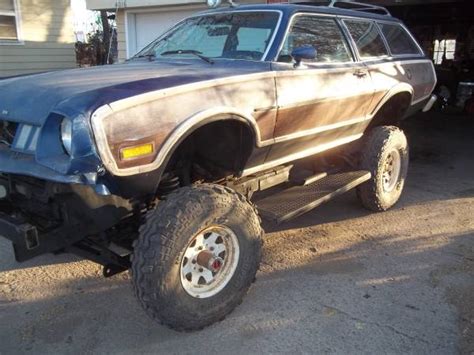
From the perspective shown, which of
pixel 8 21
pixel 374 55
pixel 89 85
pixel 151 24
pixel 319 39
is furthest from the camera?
pixel 8 21

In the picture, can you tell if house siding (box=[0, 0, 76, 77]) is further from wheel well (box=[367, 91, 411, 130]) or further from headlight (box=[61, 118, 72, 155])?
headlight (box=[61, 118, 72, 155])

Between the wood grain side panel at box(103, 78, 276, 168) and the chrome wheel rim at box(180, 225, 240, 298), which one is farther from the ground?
the wood grain side panel at box(103, 78, 276, 168)

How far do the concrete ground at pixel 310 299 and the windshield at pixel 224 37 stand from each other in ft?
5.77

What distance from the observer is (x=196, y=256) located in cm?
335

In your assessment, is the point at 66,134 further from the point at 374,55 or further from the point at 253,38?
the point at 374,55

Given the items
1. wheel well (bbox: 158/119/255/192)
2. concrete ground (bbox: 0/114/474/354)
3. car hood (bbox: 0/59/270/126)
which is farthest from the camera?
wheel well (bbox: 158/119/255/192)

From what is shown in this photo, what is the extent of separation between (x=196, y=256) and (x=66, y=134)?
1126mm

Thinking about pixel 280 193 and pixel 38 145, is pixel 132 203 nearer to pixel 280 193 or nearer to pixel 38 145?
pixel 38 145

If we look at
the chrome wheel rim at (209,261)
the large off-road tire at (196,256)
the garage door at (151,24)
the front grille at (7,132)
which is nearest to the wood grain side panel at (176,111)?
the large off-road tire at (196,256)

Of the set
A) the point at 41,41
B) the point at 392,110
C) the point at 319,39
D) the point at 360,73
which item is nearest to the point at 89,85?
the point at 319,39

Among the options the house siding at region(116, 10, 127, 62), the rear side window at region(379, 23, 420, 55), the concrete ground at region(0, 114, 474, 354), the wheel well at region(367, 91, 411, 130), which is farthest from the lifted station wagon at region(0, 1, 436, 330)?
the house siding at region(116, 10, 127, 62)

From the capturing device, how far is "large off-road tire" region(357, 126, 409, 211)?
5242 mm

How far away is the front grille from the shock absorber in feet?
3.27

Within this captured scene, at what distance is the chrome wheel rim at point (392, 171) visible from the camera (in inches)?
217
